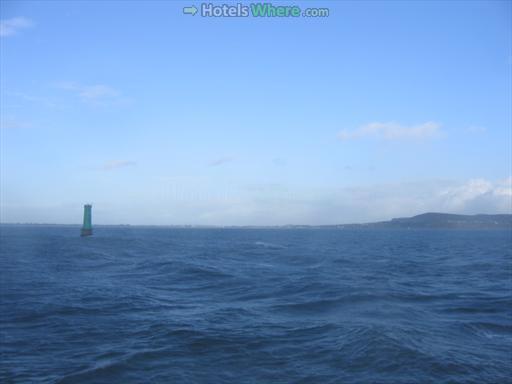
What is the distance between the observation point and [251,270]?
109ft

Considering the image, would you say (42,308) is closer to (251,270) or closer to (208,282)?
(208,282)

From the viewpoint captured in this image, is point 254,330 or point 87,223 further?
point 87,223

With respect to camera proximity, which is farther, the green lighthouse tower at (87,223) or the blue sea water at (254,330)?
the green lighthouse tower at (87,223)

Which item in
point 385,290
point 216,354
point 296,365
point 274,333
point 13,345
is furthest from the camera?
point 385,290

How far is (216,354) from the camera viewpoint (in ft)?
39.1

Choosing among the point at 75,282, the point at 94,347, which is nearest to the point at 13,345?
the point at 94,347

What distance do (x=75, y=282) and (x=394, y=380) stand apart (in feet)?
66.3

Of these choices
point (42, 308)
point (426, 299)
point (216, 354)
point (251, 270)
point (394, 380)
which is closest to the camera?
point (394, 380)

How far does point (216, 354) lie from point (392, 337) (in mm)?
5293

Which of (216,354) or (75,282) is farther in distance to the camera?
(75,282)

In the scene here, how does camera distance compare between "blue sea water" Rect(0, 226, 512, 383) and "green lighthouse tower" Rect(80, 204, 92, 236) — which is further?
"green lighthouse tower" Rect(80, 204, 92, 236)

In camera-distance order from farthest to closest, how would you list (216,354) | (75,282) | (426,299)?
(75,282), (426,299), (216,354)

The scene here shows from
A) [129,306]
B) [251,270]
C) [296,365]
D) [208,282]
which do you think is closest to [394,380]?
[296,365]

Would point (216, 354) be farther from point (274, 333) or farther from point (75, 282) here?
point (75, 282)
